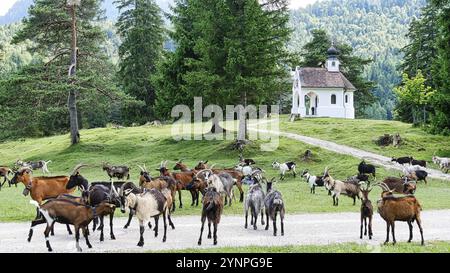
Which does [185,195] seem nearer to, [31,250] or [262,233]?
[262,233]

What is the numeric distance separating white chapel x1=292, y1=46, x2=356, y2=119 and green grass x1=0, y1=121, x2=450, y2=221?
22.2m

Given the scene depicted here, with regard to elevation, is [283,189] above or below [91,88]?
below

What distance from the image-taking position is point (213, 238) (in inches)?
544

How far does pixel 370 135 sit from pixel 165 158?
64.2 ft

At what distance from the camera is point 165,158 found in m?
38.2

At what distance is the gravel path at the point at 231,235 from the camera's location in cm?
1325

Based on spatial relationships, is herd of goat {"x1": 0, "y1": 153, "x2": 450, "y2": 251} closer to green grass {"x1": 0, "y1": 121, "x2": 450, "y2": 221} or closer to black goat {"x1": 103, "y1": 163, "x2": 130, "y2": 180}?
green grass {"x1": 0, "y1": 121, "x2": 450, "y2": 221}

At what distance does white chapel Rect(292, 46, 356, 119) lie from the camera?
6600 cm

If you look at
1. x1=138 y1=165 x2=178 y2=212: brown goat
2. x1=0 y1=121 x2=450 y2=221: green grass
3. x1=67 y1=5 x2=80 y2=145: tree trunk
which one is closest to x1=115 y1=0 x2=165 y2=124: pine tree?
x1=0 y1=121 x2=450 y2=221: green grass

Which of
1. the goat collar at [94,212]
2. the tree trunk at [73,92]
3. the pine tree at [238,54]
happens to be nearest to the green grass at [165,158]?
the tree trunk at [73,92]
